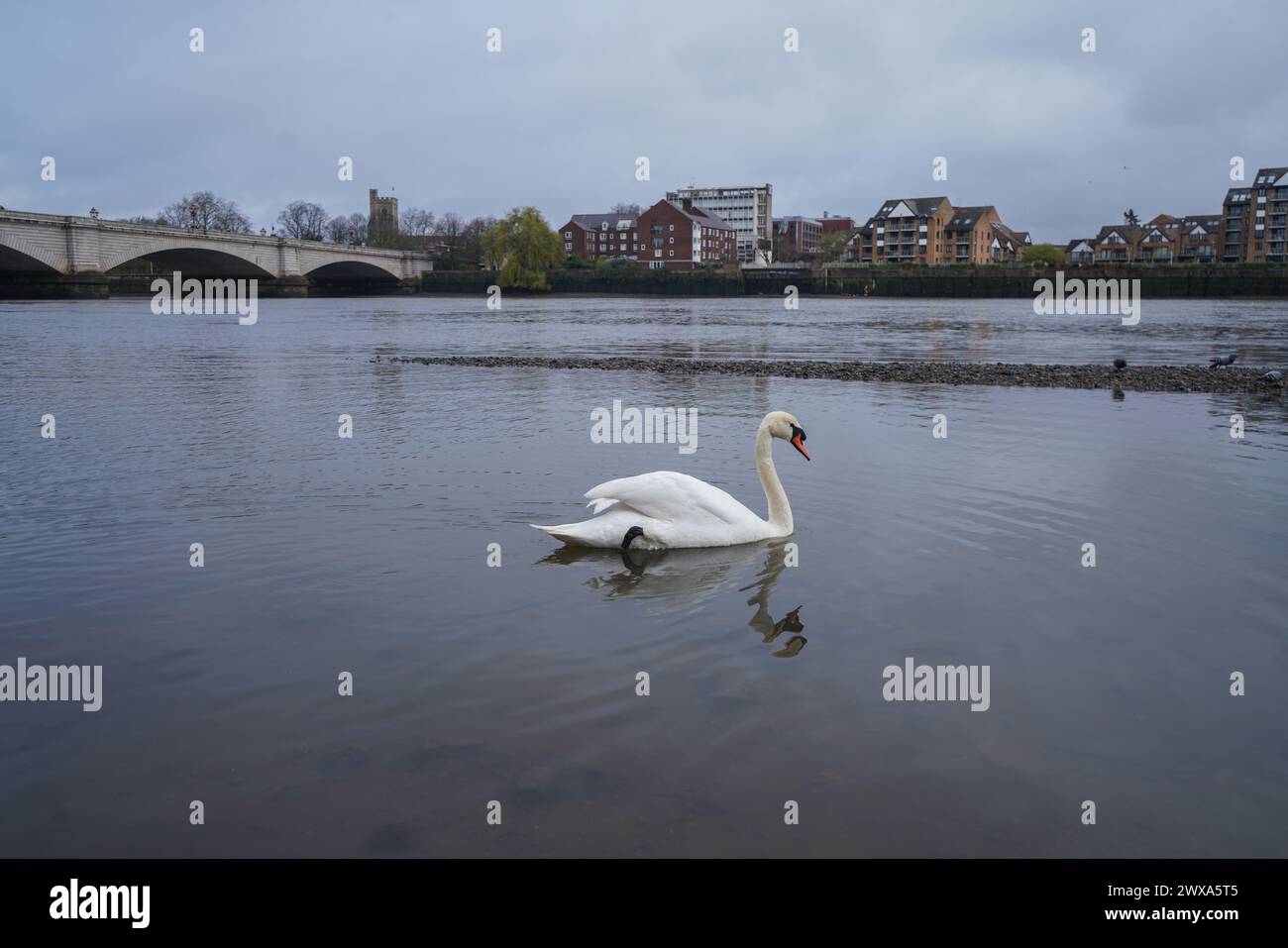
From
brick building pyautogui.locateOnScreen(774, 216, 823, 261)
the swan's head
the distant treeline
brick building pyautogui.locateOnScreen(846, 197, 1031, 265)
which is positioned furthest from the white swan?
brick building pyautogui.locateOnScreen(774, 216, 823, 261)

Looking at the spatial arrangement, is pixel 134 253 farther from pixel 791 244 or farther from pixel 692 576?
pixel 791 244

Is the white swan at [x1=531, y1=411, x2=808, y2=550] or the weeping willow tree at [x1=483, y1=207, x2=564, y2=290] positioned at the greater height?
the weeping willow tree at [x1=483, y1=207, x2=564, y2=290]

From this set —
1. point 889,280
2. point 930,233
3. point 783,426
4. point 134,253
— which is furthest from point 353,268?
point 783,426

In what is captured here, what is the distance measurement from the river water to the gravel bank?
21.7ft

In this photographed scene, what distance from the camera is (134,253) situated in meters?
71.1

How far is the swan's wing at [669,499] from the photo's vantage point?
24.3 feet

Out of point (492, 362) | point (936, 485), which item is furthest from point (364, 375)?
point (936, 485)

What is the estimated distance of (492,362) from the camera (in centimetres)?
2377

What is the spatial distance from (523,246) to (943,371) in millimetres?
87129

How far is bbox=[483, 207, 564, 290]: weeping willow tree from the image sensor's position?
340 ft

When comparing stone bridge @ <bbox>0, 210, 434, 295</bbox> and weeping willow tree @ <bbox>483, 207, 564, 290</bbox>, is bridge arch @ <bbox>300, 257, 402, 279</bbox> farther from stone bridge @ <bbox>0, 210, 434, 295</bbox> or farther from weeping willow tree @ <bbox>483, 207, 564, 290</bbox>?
weeping willow tree @ <bbox>483, 207, 564, 290</bbox>

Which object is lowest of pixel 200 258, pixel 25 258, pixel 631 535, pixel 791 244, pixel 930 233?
pixel 631 535

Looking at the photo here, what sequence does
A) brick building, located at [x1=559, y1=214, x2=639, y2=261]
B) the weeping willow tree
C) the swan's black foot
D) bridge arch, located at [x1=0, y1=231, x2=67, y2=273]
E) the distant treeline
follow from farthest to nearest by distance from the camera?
brick building, located at [x1=559, y1=214, x2=639, y2=261]
the weeping willow tree
the distant treeline
bridge arch, located at [x1=0, y1=231, x2=67, y2=273]
the swan's black foot
